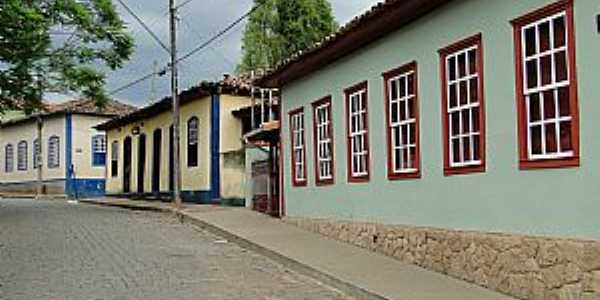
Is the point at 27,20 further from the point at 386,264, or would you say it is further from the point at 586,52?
the point at 586,52

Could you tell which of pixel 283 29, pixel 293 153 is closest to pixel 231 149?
pixel 293 153

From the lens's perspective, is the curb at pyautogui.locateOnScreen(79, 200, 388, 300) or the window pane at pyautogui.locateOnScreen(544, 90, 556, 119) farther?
the curb at pyautogui.locateOnScreen(79, 200, 388, 300)

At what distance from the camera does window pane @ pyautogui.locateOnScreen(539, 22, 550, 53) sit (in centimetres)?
908

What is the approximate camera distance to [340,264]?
41.3 feet

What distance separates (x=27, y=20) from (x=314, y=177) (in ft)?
30.7

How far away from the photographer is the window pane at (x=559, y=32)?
8.84 meters

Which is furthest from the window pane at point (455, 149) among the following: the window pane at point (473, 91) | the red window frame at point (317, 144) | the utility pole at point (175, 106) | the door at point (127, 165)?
the door at point (127, 165)

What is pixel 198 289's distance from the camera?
35.0ft

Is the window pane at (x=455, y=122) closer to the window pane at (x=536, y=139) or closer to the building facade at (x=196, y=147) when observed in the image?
the window pane at (x=536, y=139)

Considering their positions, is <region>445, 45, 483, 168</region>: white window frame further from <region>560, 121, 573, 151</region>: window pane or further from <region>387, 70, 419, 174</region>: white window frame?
<region>560, 121, 573, 151</region>: window pane

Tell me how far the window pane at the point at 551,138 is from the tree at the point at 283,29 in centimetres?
2838

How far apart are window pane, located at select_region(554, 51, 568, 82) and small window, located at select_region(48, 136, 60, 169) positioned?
36.9 m

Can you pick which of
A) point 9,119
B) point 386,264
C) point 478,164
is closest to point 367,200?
point 386,264

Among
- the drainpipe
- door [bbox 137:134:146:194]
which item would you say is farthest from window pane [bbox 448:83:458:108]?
the drainpipe
